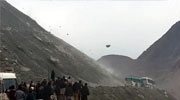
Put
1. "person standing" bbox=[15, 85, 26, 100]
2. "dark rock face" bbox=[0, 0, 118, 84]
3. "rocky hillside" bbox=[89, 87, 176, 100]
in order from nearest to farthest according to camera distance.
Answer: "person standing" bbox=[15, 85, 26, 100] → "rocky hillside" bbox=[89, 87, 176, 100] → "dark rock face" bbox=[0, 0, 118, 84]

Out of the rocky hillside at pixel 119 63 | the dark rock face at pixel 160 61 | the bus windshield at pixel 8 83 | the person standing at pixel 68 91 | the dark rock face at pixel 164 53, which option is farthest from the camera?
the rocky hillside at pixel 119 63

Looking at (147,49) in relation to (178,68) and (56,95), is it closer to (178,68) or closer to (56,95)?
(178,68)

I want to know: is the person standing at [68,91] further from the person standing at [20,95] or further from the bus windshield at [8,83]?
the person standing at [20,95]

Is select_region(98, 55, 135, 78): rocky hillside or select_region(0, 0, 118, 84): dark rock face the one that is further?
select_region(98, 55, 135, 78): rocky hillside

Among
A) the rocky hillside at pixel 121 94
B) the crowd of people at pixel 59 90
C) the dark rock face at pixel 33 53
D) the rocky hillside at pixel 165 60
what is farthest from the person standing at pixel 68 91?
the rocky hillside at pixel 165 60

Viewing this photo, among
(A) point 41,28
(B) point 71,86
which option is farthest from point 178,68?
(B) point 71,86

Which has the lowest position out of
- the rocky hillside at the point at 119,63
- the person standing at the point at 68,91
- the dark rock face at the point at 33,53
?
the person standing at the point at 68,91

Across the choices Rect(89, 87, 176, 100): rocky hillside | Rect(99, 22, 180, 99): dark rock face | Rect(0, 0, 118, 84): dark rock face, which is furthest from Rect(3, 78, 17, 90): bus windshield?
Rect(99, 22, 180, 99): dark rock face

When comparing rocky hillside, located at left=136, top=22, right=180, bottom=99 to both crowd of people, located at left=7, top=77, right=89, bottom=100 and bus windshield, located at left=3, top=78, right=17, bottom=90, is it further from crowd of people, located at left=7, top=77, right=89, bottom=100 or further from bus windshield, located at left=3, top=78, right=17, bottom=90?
bus windshield, located at left=3, top=78, right=17, bottom=90

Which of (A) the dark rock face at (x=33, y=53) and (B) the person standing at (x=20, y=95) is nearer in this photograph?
(B) the person standing at (x=20, y=95)
